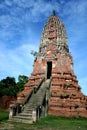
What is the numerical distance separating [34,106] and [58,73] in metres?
5.53

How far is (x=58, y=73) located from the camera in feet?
75.5

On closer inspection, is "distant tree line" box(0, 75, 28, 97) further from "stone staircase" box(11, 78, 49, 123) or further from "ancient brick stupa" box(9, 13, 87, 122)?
"stone staircase" box(11, 78, 49, 123)

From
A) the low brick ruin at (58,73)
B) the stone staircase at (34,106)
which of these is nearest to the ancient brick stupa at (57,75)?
the low brick ruin at (58,73)

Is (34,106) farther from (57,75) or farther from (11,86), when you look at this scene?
(11,86)

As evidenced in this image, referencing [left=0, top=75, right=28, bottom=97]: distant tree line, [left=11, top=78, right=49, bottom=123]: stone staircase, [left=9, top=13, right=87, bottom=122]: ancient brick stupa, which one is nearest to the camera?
[left=11, top=78, right=49, bottom=123]: stone staircase

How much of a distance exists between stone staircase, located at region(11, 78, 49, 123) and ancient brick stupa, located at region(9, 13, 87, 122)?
475mm

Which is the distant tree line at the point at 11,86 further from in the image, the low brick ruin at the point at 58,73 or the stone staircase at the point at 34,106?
the stone staircase at the point at 34,106

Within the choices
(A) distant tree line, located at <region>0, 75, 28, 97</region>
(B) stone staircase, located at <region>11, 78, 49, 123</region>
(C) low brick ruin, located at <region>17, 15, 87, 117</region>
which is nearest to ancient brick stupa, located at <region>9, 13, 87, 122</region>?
(C) low brick ruin, located at <region>17, 15, 87, 117</region>

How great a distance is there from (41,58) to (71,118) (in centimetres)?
809

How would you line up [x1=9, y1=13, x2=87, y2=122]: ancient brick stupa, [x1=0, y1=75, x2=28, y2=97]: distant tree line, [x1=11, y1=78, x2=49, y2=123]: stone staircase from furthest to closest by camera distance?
[x1=0, y1=75, x2=28, y2=97]: distant tree line, [x1=9, y1=13, x2=87, y2=122]: ancient brick stupa, [x1=11, y1=78, x2=49, y2=123]: stone staircase

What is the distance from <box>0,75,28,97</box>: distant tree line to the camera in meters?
35.2

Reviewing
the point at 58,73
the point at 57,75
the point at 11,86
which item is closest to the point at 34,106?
the point at 57,75

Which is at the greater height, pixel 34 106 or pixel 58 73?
pixel 58 73

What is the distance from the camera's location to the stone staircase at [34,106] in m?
17.3
